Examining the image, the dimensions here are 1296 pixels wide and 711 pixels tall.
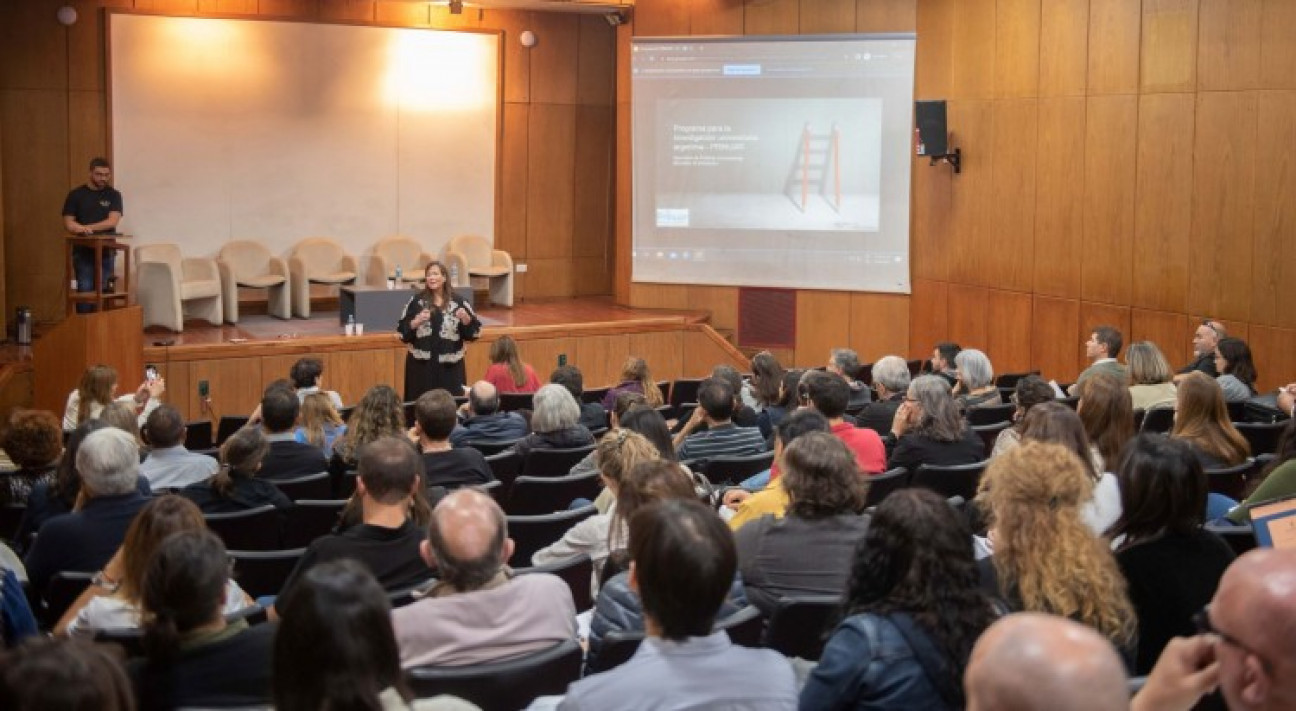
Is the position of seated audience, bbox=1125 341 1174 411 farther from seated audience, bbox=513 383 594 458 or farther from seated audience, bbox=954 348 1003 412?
seated audience, bbox=513 383 594 458

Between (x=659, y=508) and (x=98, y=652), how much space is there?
109 centimetres

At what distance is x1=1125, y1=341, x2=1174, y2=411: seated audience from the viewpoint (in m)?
7.64

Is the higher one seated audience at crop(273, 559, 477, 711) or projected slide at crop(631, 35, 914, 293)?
projected slide at crop(631, 35, 914, 293)

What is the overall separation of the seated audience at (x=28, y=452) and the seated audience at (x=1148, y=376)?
5246 mm

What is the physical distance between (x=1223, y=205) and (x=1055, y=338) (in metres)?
1.86

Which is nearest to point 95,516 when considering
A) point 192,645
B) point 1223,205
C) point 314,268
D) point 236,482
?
point 236,482

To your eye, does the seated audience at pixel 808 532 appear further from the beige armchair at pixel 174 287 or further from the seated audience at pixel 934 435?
the beige armchair at pixel 174 287

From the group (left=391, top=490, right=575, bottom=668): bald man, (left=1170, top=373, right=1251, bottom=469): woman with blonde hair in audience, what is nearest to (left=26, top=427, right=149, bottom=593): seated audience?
(left=391, top=490, right=575, bottom=668): bald man

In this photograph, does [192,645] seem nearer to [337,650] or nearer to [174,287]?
[337,650]

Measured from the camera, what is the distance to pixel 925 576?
2.92m

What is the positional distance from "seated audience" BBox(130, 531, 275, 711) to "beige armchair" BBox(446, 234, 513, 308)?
10.9 meters

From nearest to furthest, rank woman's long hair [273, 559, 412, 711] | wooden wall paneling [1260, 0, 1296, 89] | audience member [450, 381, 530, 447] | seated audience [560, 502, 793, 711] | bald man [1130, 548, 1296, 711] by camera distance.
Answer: bald man [1130, 548, 1296, 711]
woman's long hair [273, 559, 412, 711]
seated audience [560, 502, 793, 711]
audience member [450, 381, 530, 447]
wooden wall paneling [1260, 0, 1296, 89]

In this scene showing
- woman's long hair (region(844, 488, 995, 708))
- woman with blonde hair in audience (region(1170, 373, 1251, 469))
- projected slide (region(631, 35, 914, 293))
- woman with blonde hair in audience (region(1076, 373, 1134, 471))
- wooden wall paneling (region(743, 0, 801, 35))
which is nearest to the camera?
woman's long hair (region(844, 488, 995, 708))

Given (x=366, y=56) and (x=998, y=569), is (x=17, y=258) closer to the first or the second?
(x=366, y=56)
